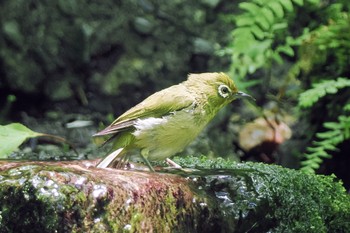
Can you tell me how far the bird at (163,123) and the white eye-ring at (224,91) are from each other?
21 mm

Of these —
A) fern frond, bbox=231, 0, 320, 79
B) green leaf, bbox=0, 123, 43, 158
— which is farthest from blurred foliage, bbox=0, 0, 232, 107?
green leaf, bbox=0, 123, 43, 158

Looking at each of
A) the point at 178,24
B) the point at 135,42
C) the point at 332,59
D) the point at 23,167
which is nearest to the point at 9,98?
the point at 135,42

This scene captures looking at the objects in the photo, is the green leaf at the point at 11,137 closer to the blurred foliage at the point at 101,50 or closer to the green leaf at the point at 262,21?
the green leaf at the point at 262,21

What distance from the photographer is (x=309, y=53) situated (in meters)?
6.45

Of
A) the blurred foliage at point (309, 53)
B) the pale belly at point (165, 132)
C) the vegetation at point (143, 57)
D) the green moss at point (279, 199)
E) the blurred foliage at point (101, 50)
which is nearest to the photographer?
the green moss at point (279, 199)

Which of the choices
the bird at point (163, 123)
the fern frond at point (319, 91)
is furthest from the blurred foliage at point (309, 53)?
the bird at point (163, 123)

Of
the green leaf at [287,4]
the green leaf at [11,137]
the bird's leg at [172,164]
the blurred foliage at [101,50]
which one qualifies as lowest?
the blurred foliage at [101,50]

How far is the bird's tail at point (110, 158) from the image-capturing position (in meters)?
3.75

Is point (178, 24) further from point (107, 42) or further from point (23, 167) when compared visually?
point (23, 167)

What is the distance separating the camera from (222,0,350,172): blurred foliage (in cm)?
564

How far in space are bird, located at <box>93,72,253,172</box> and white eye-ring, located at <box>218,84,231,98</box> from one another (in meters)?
0.02

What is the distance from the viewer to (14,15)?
23.4 feet

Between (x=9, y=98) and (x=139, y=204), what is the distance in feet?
13.4

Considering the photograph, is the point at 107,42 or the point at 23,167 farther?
the point at 107,42
